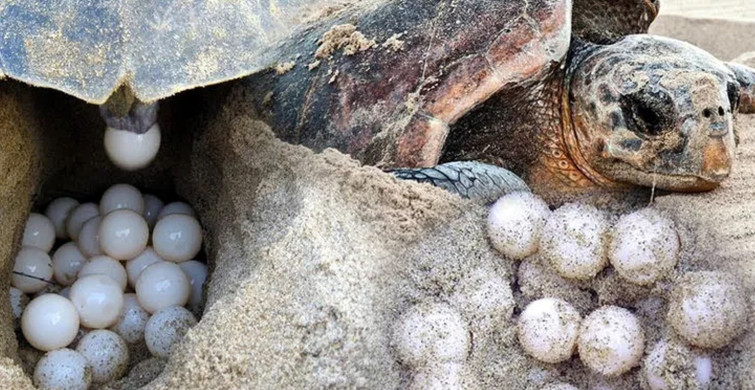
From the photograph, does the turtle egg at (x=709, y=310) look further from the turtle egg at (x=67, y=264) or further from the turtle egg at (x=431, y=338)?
the turtle egg at (x=67, y=264)

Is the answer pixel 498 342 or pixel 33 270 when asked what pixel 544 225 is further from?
pixel 33 270

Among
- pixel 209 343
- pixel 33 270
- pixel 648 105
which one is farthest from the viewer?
pixel 33 270

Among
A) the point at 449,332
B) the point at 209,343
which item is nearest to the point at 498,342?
the point at 449,332

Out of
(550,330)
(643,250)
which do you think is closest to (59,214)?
(550,330)

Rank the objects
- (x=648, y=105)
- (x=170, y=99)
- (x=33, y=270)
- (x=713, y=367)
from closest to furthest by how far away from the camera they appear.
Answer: (x=713, y=367) < (x=648, y=105) < (x=33, y=270) < (x=170, y=99)

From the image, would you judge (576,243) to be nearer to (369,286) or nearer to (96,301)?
(369,286)

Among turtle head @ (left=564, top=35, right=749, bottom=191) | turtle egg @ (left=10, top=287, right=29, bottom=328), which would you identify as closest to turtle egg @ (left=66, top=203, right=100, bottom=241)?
turtle egg @ (left=10, top=287, right=29, bottom=328)
